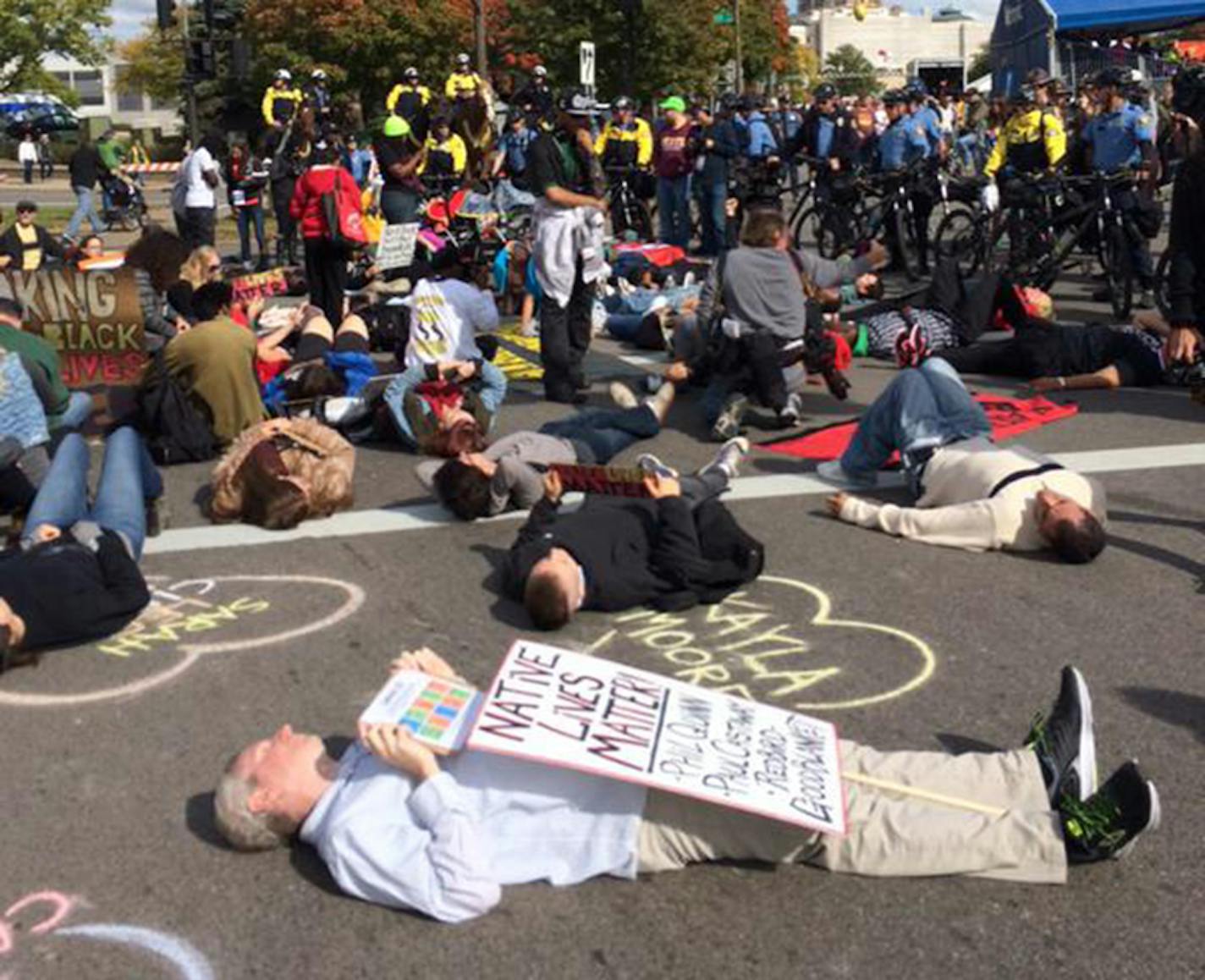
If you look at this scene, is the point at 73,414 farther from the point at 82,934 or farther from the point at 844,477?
the point at 82,934

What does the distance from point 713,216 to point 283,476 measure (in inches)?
439

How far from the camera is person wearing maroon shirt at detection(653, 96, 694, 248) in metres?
16.7

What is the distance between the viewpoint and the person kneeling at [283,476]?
6492mm

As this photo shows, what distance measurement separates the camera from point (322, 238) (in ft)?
36.2

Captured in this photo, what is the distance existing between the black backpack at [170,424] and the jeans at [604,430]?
204cm

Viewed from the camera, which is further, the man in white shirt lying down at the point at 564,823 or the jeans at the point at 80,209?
the jeans at the point at 80,209

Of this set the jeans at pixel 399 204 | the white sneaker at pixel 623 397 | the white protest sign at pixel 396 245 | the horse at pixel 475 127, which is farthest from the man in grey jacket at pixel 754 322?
the horse at pixel 475 127

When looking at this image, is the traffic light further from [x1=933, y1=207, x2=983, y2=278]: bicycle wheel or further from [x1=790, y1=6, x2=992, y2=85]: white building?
[x1=790, y1=6, x2=992, y2=85]: white building

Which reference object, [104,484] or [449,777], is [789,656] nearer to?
[449,777]

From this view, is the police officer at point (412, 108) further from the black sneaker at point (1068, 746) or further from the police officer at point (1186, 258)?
the black sneaker at point (1068, 746)

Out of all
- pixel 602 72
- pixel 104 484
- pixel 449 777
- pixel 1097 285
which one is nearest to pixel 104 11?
pixel 602 72

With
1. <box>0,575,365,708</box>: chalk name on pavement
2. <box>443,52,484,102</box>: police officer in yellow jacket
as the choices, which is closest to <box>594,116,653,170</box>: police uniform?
<box>443,52,484,102</box>: police officer in yellow jacket

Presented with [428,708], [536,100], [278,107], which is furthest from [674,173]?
[428,708]

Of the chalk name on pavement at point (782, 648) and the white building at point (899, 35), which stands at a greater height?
the white building at point (899, 35)
